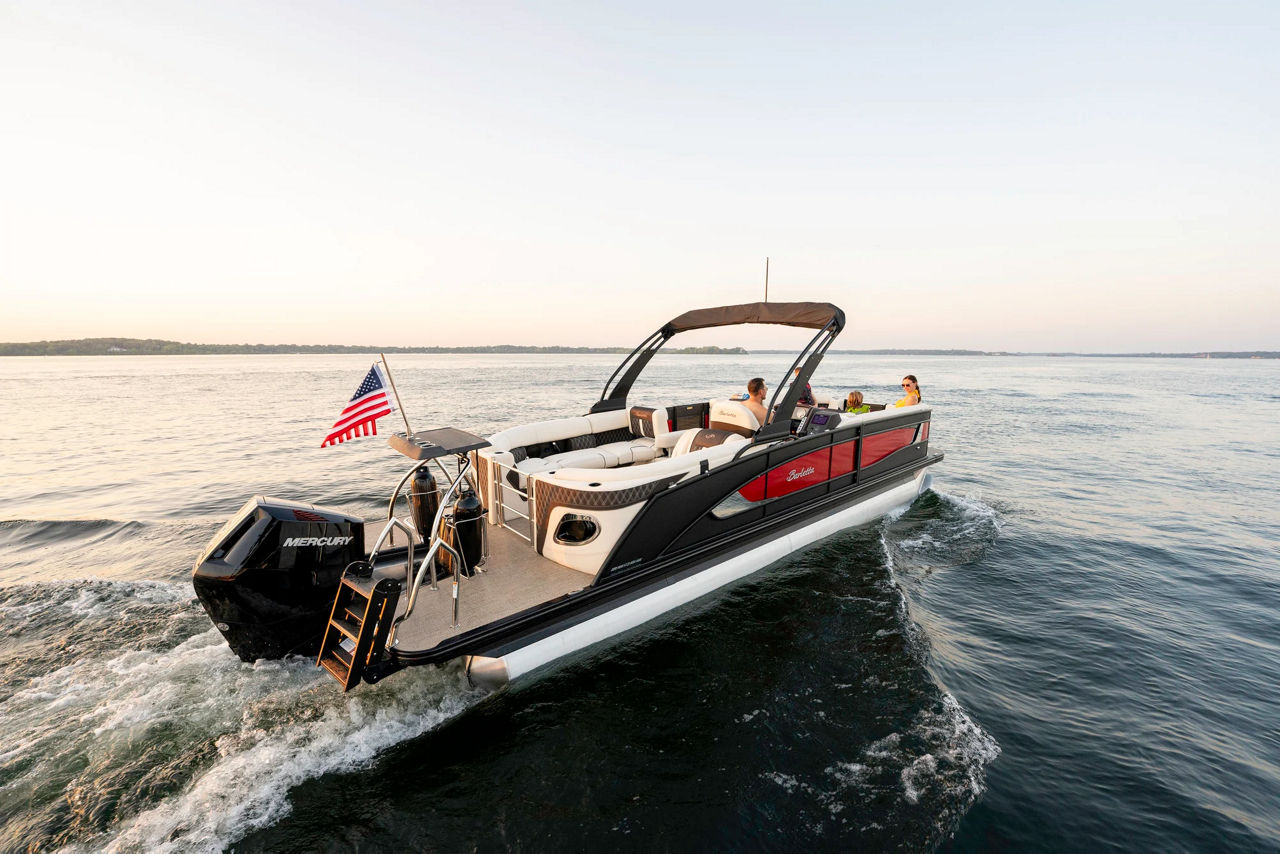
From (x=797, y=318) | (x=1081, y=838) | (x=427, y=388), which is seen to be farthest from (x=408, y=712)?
(x=427, y=388)

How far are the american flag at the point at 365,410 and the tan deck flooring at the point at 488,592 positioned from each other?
1135 mm

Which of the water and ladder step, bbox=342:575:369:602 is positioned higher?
ladder step, bbox=342:575:369:602

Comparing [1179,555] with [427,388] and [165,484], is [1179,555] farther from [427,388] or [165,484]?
[427,388]

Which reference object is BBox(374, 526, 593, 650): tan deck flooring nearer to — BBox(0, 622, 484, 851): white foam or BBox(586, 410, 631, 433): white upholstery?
BBox(0, 622, 484, 851): white foam

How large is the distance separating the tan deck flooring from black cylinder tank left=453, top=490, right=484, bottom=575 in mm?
216

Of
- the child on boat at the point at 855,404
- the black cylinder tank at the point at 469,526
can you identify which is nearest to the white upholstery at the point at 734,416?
the child on boat at the point at 855,404

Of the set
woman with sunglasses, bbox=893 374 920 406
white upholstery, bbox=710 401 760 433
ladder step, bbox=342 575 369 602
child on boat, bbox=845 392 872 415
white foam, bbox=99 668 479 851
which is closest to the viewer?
white foam, bbox=99 668 479 851

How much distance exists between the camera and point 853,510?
23.6ft

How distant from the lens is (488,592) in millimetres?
4211

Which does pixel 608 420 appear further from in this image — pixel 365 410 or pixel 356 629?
pixel 356 629

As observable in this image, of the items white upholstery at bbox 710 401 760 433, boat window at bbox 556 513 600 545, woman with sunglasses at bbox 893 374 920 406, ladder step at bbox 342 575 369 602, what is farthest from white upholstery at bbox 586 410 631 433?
woman with sunglasses at bbox 893 374 920 406

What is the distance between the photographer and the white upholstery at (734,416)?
20.8 feet

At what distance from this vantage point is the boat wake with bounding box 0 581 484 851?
9.14 ft

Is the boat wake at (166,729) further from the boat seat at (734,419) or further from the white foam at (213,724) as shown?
the boat seat at (734,419)
